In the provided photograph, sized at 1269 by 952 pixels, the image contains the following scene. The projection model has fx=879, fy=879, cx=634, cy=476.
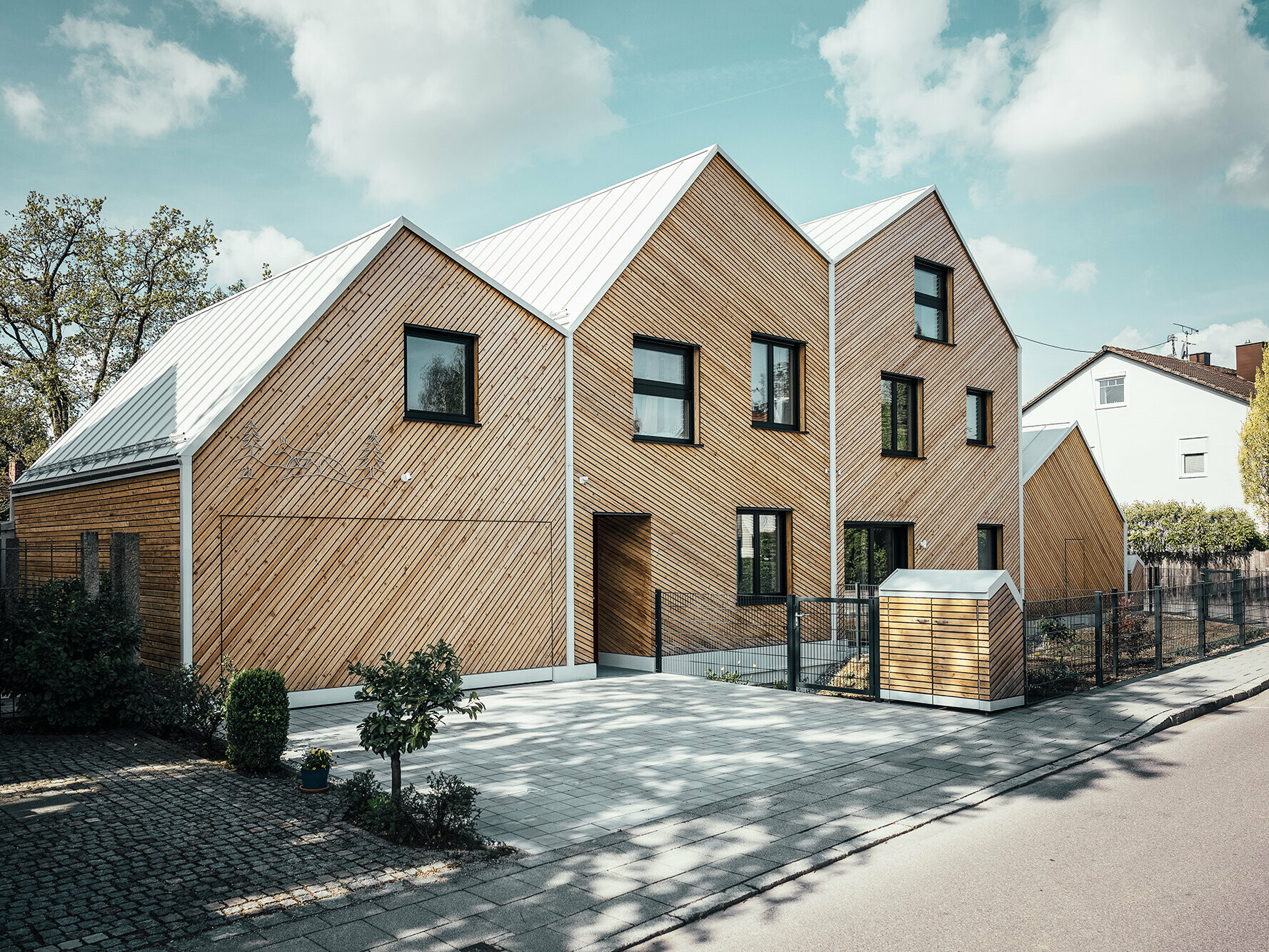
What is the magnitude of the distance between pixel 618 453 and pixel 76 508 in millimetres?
8185

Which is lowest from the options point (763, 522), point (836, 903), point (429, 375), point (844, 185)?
point (836, 903)

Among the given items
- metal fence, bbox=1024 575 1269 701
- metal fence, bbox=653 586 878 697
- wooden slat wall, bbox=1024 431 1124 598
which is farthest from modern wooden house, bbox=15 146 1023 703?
metal fence, bbox=1024 575 1269 701

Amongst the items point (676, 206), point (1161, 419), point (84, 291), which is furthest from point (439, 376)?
point (1161, 419)

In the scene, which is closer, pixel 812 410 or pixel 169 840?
pixel 169 840

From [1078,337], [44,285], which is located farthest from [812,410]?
[44,285]

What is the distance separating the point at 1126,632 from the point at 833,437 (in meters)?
6.24

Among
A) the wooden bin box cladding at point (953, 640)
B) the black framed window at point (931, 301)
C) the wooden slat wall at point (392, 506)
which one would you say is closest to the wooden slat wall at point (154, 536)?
the wooden slat wall at point (392, 506)

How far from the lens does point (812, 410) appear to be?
56.7 feet

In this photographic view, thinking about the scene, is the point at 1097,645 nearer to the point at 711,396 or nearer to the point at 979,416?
the point at 711,396

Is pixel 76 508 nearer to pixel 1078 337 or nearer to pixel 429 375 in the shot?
pixel 429 375

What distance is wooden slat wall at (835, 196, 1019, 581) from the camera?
18125 mm

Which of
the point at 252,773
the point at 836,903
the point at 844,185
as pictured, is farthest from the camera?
the point at 844,185

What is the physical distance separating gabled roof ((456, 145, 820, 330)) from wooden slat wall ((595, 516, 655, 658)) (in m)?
3.60

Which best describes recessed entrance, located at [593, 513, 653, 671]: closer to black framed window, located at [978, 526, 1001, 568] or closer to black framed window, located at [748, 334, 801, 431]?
black framed window, located at [748, 334, 801, 431]
